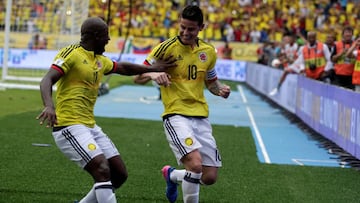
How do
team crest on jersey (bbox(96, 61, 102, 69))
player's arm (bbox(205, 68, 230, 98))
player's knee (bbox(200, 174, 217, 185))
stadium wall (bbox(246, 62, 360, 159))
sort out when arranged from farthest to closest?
stadium wall (bbox(246, 62, 360, 159)) → player's arm (bbox(205, 68, 230, 98)) → player's knee (bbox(200, 174, 217, 185)) → team crest on jersey (bbox(96, 61, 102, 69))

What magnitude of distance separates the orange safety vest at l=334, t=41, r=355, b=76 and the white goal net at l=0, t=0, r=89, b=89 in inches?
396

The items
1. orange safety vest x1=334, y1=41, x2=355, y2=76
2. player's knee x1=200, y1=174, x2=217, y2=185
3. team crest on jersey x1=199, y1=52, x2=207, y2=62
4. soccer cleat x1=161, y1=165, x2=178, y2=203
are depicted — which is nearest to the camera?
player's knee x1=200, y1=174, x2=217, y2=185

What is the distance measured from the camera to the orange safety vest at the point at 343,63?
1778 centimetres

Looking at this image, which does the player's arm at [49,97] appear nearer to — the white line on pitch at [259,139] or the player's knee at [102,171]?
the player's knee at [102,171]

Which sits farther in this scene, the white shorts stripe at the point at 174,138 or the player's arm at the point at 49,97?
the white shorts stripe at the point at 174,138

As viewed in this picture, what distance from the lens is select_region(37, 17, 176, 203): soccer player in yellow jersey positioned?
6.85m

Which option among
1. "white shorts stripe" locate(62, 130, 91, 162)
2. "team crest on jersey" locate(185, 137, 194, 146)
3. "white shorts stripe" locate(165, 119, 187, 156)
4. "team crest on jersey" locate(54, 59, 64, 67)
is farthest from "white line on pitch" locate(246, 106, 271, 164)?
"team crest on jersey" locate(54, 59, 64, 67)

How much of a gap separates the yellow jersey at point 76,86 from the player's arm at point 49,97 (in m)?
0.12

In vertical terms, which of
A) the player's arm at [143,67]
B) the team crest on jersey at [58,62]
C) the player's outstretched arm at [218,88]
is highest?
the team crest on jersey at [58,62]

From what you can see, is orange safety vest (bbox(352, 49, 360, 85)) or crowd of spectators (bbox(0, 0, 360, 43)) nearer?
orange safety vest (bbox(352, 49, 360, 85))

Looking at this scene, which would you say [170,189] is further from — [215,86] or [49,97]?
[49,97]

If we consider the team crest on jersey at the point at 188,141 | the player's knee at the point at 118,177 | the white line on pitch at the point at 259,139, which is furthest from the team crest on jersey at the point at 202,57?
the white line on pitch at the point at 259,139

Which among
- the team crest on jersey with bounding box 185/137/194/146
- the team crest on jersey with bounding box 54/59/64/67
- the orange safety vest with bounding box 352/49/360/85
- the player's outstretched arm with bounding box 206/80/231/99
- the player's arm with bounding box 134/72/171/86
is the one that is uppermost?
the team crest on jersey with bounding box 54/59/64/67

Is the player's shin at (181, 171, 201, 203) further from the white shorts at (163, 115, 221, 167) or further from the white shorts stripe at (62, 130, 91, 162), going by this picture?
the white shorts stripe at (62, 130, 91, 162)
